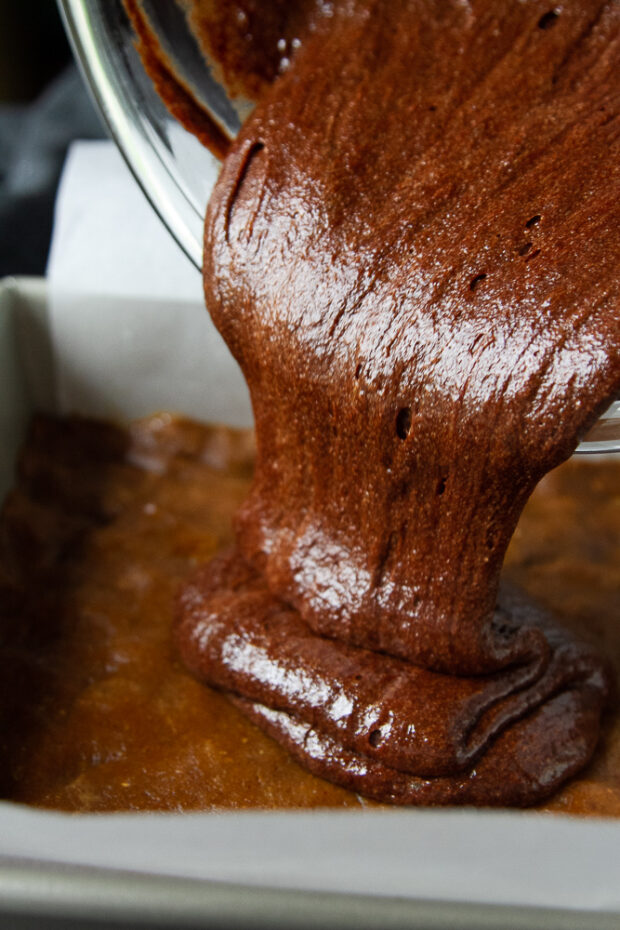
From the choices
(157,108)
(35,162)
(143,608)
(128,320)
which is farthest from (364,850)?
(35,162)

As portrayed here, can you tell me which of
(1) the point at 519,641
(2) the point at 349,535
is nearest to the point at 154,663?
(2) the point at 349,535

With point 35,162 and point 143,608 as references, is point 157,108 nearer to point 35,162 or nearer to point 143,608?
point 143,608

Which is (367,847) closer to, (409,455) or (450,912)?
(450,912)

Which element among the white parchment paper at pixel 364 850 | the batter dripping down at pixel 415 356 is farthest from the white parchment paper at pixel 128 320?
the white parchment paper at pixel 364 850

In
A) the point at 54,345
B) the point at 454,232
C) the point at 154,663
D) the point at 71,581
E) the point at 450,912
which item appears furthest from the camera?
the point at 54,345

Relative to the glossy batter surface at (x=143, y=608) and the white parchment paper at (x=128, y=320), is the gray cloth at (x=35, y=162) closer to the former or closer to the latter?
the white parchment paper at (x=128, y=320)
